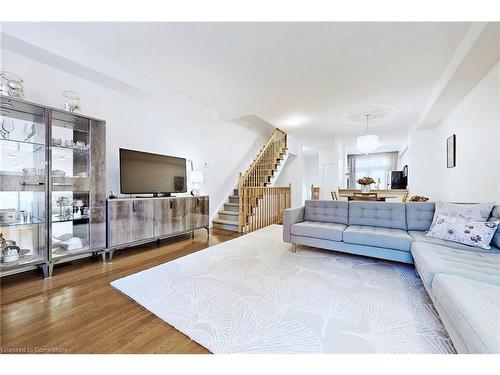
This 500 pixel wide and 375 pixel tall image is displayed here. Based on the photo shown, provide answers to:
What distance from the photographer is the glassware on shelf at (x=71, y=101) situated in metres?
2.53

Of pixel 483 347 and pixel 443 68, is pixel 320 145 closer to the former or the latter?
pixel 443 68

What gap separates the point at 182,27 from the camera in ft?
6.92

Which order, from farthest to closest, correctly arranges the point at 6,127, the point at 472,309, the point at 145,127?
the point at 145,127
the point at 6,127
the point at 472,309

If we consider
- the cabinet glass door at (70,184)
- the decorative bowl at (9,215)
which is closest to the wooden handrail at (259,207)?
the cabinet glass door at (70,184)

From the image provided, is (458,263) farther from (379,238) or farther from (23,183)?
(23,183)

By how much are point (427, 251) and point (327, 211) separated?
1.51 meters

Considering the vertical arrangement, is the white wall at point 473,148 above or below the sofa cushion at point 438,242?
above

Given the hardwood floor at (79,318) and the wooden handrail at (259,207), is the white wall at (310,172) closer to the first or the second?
the wooden handrail at (259,207)

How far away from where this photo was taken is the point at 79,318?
5.17 ft

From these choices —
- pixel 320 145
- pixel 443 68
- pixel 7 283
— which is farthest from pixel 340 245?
pixel 320 145

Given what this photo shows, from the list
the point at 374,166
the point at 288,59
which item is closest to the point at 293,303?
the point at 288,59

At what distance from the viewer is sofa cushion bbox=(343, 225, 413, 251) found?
7.77ft

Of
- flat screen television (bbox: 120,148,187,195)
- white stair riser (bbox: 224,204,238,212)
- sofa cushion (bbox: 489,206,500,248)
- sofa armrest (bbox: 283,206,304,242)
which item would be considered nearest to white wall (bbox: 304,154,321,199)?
white stair riser (bbox: 224,204,238,212)
